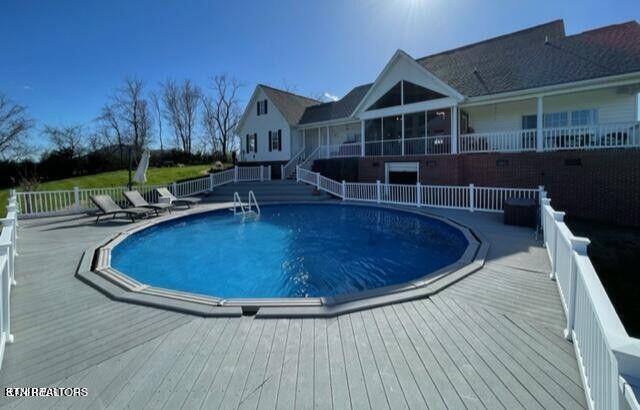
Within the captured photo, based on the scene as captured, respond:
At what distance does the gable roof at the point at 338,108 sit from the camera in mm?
21614

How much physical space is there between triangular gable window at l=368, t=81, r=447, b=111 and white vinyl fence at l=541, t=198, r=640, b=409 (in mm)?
13493

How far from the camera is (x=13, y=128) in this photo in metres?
27.7

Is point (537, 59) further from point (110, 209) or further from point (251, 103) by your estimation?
point (251, 103)

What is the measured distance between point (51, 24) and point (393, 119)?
1565cm

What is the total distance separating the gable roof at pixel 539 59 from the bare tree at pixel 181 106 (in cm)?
3266

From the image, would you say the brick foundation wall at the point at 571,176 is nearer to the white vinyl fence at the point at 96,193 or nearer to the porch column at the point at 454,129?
the porch column at the point at 454,129

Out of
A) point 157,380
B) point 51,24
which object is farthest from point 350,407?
point 51,24

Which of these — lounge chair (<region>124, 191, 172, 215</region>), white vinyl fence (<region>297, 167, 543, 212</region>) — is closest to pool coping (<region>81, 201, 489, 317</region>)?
lounge chair (<region>124, 191, 172, 215</region>)

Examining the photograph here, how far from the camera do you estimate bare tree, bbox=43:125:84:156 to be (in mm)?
29531

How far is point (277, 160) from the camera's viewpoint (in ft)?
79.0

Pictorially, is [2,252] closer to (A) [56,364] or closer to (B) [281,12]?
(A) [56,364]

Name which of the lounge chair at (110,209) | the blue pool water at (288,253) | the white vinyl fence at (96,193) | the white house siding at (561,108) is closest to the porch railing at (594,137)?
the white house siding at (561,108)

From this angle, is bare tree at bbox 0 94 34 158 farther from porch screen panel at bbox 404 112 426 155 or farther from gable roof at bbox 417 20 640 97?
gable roof at bbox 417 20 640 97

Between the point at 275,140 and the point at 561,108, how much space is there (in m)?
17.6
